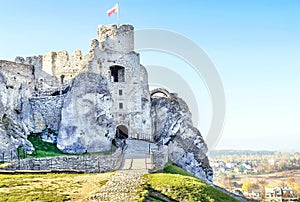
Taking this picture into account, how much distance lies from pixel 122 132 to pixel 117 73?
7383 millimetres

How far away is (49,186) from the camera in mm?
23469

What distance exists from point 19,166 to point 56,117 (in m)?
16.6

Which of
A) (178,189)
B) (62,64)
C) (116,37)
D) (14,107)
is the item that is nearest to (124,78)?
(116,37)

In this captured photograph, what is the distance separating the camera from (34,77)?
50594 millimetres

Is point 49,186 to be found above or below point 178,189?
above

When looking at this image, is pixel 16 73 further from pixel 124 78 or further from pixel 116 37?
pixel 124 78

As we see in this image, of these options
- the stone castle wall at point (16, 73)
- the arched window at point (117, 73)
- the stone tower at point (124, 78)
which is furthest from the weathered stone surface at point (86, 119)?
the stone castle wall at point (16, 73)

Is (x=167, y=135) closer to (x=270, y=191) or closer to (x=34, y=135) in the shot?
(x=34, y=135)

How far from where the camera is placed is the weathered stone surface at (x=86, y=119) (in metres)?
43.9

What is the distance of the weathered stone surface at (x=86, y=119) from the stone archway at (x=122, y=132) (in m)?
3.20

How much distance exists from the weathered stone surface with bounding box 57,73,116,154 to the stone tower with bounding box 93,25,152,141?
2261 mm

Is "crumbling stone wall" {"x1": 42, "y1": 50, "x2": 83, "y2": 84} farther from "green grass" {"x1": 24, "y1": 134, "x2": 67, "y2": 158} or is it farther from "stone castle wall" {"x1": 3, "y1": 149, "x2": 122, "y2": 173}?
"stone castle wall" {"x1": 3, "y1": 149, "x2": 122, "y2": 173}

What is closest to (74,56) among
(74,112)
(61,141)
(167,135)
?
(74,112)

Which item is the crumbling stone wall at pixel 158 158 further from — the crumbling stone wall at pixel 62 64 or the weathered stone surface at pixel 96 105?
the crumbling stone wall at pixel 62 64
